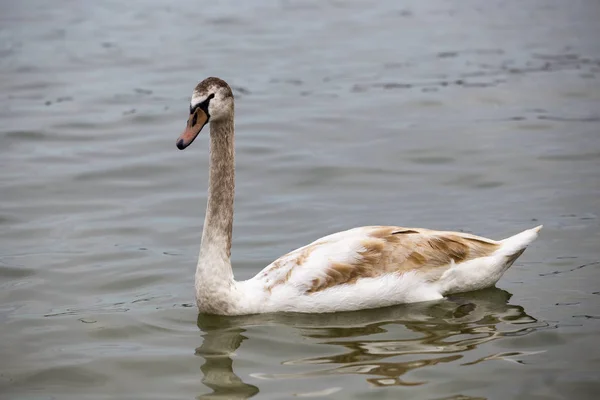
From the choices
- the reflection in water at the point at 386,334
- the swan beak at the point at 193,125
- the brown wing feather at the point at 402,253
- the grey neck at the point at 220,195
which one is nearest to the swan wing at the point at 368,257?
the brown wing feather at the point at 402,253

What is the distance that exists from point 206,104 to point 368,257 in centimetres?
175

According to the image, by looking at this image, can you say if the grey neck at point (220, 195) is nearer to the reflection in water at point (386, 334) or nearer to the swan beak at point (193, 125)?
the swan beak at point (193, 125)

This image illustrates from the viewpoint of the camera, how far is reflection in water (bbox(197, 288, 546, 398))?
7.77m

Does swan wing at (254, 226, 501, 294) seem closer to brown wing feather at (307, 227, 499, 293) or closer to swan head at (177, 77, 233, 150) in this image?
brown wing feather at (307, 227, 499, 293)

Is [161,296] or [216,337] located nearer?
[216,337]

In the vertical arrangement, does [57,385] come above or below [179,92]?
below

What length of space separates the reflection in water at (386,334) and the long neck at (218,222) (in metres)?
0.29

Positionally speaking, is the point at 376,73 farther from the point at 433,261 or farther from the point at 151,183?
the point at 433,261

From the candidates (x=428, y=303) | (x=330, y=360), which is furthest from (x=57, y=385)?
(x=428, y=303)

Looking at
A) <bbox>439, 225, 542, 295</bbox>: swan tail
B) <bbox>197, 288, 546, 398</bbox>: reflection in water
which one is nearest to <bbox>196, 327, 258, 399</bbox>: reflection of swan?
<bbox>197, 288, 546, 398</bbox>: reflection in water

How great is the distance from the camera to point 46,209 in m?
12.0

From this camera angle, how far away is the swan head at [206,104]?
27.6 feet

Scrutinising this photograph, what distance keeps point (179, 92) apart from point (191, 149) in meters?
2.93

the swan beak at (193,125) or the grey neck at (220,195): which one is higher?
the swan beak at (193,125)
